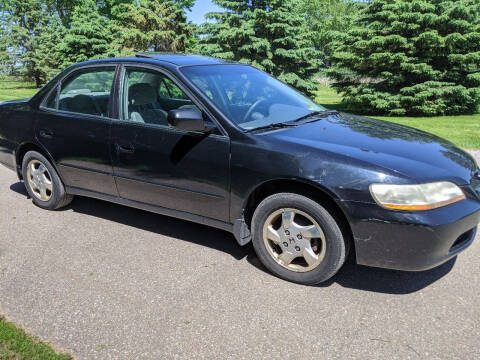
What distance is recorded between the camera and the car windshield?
353 cm

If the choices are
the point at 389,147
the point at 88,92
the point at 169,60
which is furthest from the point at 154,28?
the point at 389,147

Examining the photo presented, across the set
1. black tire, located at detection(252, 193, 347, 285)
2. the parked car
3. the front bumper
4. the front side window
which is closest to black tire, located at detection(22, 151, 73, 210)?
the parked car

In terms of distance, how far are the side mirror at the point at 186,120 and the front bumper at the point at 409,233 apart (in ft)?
4.22

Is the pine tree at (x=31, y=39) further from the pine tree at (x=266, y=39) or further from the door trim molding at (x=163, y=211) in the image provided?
the door trim molding at (x=163, y=211)

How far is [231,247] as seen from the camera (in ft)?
12.6

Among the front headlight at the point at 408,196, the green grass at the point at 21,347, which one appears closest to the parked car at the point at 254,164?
the front headlight at the point at 408,196

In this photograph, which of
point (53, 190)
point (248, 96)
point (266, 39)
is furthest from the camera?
point (266, 39)

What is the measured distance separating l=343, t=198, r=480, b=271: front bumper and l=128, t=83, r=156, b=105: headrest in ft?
7.26

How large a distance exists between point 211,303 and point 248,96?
6.21ft

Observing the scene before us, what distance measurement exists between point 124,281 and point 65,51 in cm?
2335

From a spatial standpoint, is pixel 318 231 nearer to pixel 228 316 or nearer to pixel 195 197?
pixel 228 316

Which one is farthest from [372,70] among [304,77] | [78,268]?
[78,268]

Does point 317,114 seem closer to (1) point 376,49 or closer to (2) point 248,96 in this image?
(2) point 248,96

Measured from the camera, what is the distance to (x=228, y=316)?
2.79m
